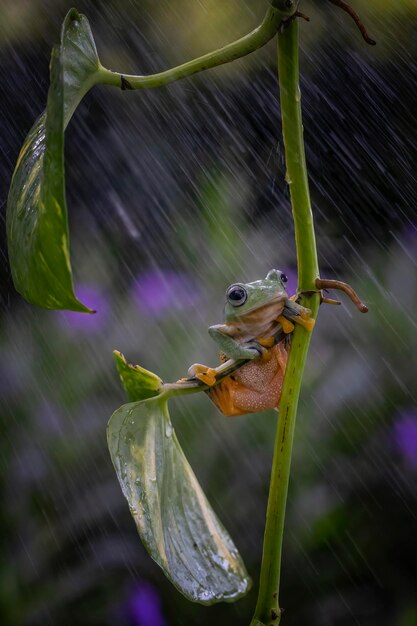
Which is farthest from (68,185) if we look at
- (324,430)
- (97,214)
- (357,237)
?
(324,430)

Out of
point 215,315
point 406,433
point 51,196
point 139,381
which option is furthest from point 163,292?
point 51,196

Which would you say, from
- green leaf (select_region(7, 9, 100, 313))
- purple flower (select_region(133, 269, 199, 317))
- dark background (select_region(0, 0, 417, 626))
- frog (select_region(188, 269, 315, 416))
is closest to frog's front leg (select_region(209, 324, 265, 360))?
frog (select_region(188, 269, 315, 416))

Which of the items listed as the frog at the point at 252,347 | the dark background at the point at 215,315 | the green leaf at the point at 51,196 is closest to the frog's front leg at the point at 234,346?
the frog at the point at 252,347

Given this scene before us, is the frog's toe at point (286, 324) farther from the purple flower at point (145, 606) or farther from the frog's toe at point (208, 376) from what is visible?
the purple flower at point (145, 606)

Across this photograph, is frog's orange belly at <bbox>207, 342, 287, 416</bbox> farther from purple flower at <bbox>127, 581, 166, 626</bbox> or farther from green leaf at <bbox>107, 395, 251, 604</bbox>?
purple flower at <bbox>127, 581, 166, 626</bbox>

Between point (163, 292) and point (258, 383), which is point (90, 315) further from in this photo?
point (258, 383)

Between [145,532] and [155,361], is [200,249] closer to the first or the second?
[155,361]
